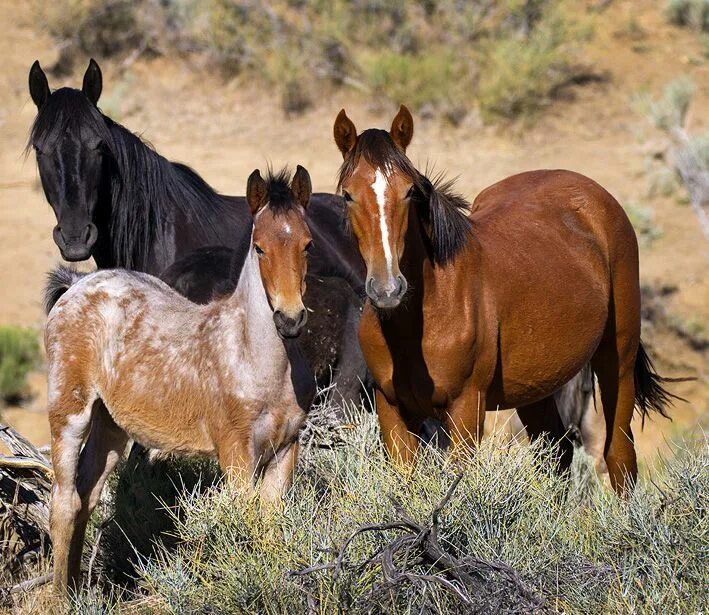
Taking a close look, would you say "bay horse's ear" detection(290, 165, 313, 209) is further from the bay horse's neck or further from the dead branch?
the dead branch

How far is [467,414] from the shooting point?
481 cm

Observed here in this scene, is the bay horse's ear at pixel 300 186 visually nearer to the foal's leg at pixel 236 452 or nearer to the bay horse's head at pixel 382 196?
the bay horse's head at pixel 382 196

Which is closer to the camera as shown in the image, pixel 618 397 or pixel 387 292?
pixel 387 292

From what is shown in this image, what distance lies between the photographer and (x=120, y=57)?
59.7ft

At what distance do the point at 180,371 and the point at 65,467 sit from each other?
0.66 meters

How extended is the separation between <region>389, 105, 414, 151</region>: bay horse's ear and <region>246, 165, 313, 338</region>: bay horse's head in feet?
1.83

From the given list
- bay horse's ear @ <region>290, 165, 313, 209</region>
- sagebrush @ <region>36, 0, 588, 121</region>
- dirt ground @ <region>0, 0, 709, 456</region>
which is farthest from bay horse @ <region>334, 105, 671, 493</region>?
sagebrush @ <region>36, 0, 588, 121</region>

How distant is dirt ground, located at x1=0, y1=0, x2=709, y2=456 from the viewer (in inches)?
538

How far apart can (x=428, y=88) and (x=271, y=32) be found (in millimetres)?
3200

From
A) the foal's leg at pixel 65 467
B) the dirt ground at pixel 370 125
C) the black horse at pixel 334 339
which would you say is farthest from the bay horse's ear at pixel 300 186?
the dirt ground at pixel 370 125

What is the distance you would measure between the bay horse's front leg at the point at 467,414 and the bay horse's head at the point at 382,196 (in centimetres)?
68

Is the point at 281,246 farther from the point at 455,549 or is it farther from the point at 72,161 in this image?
the point at 72,161

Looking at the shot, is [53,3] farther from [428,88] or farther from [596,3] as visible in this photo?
[596,3]

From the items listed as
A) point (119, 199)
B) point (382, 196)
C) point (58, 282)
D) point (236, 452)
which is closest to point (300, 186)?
point (382, 196)
